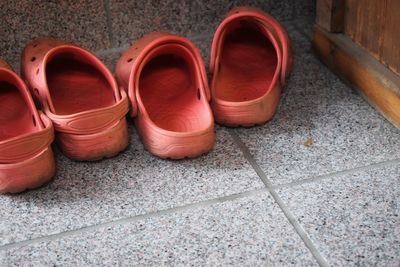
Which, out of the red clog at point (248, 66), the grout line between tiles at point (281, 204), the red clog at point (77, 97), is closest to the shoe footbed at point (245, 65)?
the red clog at point (248, 66)

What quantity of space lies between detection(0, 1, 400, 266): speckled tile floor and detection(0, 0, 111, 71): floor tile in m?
0.41

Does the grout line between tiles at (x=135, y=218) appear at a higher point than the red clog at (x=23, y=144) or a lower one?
lower

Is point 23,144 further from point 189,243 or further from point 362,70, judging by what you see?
point 362,70

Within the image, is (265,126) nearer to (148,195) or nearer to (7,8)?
(148,195)

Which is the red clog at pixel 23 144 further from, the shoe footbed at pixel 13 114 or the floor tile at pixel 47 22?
the floor tile at pixel 47 22

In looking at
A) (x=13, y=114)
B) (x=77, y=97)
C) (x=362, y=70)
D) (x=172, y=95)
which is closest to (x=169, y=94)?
(x=172, y=95)

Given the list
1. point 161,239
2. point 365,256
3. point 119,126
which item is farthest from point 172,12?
point 365,256

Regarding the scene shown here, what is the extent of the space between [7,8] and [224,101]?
0.63 metres

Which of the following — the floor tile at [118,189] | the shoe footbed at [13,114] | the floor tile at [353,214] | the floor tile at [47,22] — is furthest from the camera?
the floor tile at [47,22]

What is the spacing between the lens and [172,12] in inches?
61.9

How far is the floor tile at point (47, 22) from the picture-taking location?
147 cm

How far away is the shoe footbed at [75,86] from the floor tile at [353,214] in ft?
1.42

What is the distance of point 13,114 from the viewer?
3.92 feet

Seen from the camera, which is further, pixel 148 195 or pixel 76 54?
pixel 76 54
